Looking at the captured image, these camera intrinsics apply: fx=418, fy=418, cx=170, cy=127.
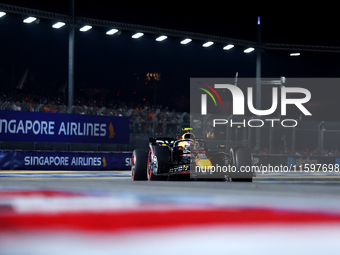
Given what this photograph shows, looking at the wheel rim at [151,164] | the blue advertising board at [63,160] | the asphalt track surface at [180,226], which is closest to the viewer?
the asphalt track surface at [180,226]

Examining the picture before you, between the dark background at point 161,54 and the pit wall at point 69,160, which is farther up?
the dark background at point 161,54

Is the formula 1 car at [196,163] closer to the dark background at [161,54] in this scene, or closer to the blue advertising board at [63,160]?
the blue advertising board at [63,160]

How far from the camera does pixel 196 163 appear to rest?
8.21 meters

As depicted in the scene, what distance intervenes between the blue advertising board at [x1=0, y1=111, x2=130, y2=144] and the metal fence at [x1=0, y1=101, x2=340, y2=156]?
26 cm

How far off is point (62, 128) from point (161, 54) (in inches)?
778

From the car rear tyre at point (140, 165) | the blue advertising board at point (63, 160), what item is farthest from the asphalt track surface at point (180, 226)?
the blue advertising board at point (63, 160)

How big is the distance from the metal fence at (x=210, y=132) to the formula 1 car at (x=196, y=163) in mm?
7111

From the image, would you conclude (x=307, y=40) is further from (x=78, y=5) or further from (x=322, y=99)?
(x=78, y=5)

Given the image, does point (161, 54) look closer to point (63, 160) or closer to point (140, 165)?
point (63, 160)

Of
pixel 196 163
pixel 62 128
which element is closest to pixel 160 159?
pixel 196 163

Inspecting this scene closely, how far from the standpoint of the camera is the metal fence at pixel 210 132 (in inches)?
602

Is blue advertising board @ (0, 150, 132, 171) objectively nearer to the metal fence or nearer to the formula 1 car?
the metal fence

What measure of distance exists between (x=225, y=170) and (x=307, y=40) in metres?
14.7

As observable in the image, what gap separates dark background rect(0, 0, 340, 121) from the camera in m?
18.8
